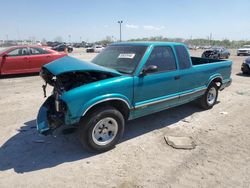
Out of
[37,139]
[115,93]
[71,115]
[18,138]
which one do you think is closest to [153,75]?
[115,93]

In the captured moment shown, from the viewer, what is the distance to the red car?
1030 centimetres

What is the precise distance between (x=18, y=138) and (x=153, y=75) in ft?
9.67

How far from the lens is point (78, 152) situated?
12.6 feet

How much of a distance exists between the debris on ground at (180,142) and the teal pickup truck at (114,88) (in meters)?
0.68

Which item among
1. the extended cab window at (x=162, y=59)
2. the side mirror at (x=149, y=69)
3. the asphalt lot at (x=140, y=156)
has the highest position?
the extended cab window at (x=162, y=59)

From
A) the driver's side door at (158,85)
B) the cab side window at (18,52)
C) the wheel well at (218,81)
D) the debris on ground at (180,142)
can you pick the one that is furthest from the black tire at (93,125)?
the cab side window at (18,52)

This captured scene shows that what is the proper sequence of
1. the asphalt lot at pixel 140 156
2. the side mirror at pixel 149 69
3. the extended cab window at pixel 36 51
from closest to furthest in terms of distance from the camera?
the asphalt lot at pixel 140 156 < the side mirror at pixel 149 69 < the extended cab window at pixel 36 51

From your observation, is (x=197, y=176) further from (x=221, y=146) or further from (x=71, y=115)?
(x=71, y=115)

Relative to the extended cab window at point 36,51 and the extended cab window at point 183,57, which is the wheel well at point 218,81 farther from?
the extended cab window at point 36,51

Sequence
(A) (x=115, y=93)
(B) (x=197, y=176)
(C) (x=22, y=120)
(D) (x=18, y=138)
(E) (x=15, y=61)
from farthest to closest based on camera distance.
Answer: (E) (x=15, y=61), (C) (x=22, y=120), (D) (x=18, y=138), (A) (x=115, y=93), (B) (x=197, y=176)

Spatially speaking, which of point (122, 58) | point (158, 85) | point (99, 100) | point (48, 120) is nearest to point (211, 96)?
point (158, 85)

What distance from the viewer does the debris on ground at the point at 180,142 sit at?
Answer: 409cm

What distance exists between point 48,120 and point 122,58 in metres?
1.87

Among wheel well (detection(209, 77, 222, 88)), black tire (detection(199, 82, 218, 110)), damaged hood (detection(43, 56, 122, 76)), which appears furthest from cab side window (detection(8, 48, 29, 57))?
wheel well (detection(209, 77, 222, 88))
